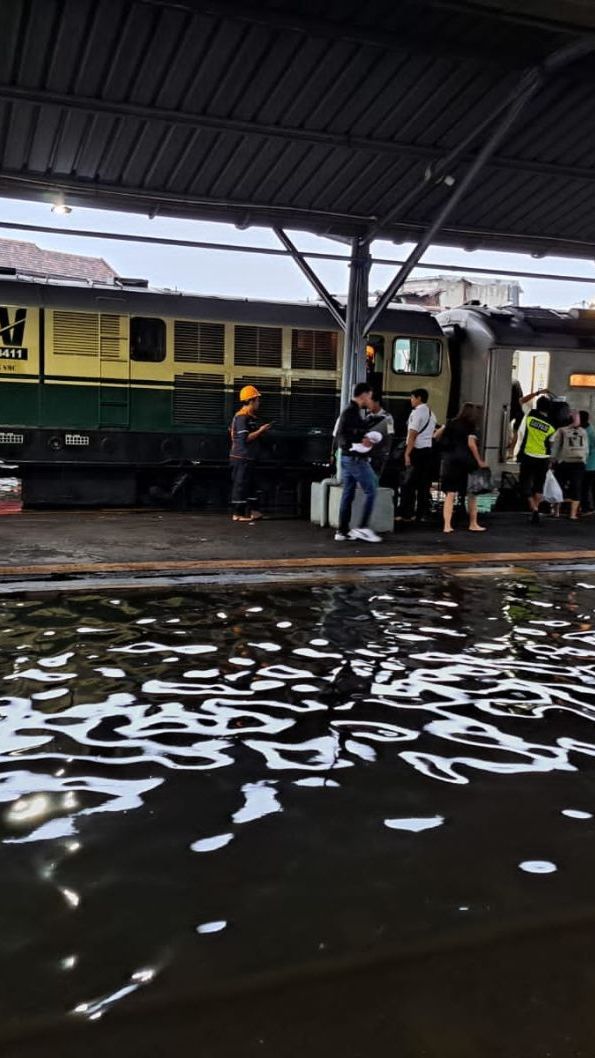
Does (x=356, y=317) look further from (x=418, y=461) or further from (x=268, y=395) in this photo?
(x=268, y=395)

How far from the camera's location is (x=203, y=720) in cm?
377

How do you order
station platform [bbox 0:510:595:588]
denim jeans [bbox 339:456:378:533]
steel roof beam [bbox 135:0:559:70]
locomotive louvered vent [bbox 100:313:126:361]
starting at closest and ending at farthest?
steel roof beam [bbox 135:0:559:70] < station platform [bbox 0:510:595:588] < denim jeans [bbox 339:456:378:533] < locomotive louvered vent [bbox 100:313:126:361]

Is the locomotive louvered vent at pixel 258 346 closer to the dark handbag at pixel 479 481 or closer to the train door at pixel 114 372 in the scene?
the train door at pixel 114 372

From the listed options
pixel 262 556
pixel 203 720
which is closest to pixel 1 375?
pixel 262 556

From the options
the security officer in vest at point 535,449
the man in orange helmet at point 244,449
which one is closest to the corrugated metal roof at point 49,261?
the man in orange helmet at point 244,449

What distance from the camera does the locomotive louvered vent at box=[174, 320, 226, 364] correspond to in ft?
42.6

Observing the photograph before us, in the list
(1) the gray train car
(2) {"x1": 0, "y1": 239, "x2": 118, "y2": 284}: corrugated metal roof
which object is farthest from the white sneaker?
(2) {"x1": 0, "y1": 239, "x2": 118, "y2": 284}: corrugated metal roof

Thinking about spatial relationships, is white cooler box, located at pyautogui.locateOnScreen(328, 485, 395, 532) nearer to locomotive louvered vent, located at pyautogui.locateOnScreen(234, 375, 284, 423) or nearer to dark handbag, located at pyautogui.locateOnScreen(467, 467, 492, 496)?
dark handbag, located at pyautogui.locateOnScreen(467, 467, 492, 496)

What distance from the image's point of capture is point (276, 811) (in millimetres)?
2936

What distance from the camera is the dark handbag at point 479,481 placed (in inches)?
417

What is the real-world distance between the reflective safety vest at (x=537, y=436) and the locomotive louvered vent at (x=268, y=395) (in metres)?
4.05

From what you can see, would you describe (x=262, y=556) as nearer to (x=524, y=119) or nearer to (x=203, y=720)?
(x=203, y=720)

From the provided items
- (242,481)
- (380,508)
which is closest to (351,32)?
(380,508)

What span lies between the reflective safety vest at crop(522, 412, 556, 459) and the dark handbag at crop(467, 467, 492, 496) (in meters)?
1.32
